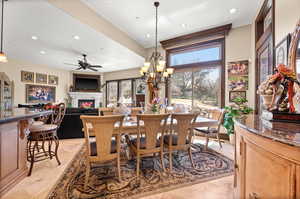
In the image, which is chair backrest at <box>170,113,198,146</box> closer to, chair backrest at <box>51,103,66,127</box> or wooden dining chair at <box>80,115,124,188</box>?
wooden dining chair at <box>80,115,124,188</box>

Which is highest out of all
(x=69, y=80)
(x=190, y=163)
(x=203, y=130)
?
(x=69, y=80)

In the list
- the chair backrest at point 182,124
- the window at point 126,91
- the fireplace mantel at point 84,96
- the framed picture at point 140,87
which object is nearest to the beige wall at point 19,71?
the fireplace mantel at point 84,96

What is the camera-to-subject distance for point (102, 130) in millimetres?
1920

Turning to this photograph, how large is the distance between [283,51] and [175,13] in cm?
264

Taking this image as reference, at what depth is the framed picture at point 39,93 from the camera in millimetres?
7016

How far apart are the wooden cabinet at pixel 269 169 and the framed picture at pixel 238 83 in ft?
12.1

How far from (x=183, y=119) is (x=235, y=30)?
3.72 metres

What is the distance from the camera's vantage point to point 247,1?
327 cm

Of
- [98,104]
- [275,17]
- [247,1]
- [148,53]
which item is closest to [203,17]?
[247,1]

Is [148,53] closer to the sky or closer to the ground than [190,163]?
closer to the sky

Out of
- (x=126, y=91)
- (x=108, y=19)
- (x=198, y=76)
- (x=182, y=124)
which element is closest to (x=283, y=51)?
(x=182, y=124)

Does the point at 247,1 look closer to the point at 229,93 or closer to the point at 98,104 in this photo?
the point at 229,93

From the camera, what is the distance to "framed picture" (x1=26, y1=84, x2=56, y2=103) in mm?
7016

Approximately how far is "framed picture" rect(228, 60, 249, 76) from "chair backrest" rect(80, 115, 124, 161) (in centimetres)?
387
